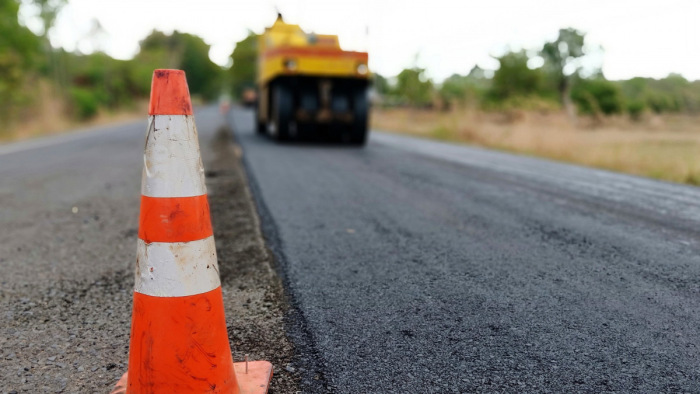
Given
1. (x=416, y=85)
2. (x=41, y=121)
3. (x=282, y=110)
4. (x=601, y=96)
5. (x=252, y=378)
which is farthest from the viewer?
(x=601, y=96)

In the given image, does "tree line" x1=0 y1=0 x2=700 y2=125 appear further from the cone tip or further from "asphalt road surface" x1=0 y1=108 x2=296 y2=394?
the cone tip

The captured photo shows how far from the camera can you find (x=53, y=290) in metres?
2.67

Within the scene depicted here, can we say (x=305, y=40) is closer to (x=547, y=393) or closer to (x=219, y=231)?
(x=219, y=231)

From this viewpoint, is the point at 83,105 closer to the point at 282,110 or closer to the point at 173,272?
the point at 282,110

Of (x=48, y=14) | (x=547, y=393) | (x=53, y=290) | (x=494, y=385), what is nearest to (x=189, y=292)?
(x=494, y=385)

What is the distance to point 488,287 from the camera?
2.64 meters

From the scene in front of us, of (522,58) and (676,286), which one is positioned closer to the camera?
(676,286)

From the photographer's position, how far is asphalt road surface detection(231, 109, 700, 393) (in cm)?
184

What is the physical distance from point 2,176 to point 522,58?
4089 centimetres

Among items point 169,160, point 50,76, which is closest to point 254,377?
point 169,160

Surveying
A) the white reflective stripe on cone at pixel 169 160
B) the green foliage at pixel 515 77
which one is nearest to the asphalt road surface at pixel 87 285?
the white reflective stripe on cone at pixel 169 160

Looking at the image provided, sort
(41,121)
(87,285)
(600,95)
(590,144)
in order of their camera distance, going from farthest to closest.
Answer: (600,95)
(41,121)
(590,144)
(87,285)

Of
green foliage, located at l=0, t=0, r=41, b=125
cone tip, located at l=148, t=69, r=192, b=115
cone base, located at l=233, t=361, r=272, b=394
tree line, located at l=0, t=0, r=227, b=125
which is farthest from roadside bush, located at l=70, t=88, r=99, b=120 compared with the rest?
cone base, located at l=233, t=361, r=272, b=394

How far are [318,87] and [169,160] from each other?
955cm
